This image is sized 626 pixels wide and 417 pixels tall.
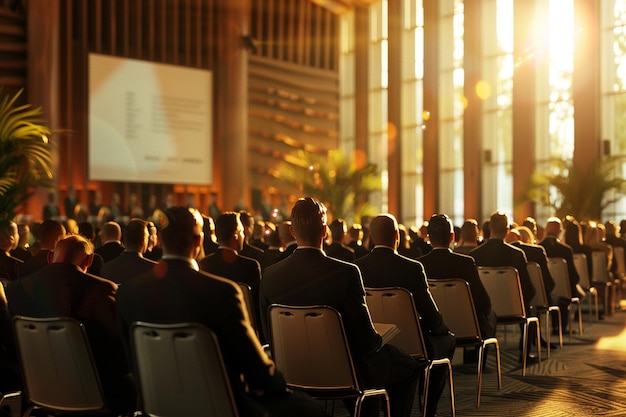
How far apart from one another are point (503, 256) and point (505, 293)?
0.50 meters

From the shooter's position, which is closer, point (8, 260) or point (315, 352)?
point (315, 352)

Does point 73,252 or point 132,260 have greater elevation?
point 73,252

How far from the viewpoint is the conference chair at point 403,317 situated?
15.8ft

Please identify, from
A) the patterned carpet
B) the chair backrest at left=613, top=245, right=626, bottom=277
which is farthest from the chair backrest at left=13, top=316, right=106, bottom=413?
the chair backrest at left=613, top=245, right=626, bottom=277

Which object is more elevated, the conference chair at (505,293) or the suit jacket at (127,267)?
the suit jacket at (127,267)

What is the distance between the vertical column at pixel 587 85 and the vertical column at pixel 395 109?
671 cm

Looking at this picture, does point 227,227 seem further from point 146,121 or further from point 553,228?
point 146,121

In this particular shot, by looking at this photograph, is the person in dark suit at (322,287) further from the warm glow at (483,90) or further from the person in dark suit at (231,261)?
the warm glow at (483,90)

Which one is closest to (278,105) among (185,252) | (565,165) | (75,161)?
(75,161)

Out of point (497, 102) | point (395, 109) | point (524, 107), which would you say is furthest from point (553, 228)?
point (395, 109)

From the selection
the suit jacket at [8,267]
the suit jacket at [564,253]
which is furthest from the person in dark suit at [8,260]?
the suit jacket at [564,253]

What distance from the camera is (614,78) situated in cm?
1950

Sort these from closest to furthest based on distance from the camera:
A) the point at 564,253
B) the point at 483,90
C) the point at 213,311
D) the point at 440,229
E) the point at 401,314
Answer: the point at 213,311, the point at 401,314, the point at 440,229, the point at 564,253, the point at 483,90

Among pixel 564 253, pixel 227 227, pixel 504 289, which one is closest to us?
pixel 227 227
